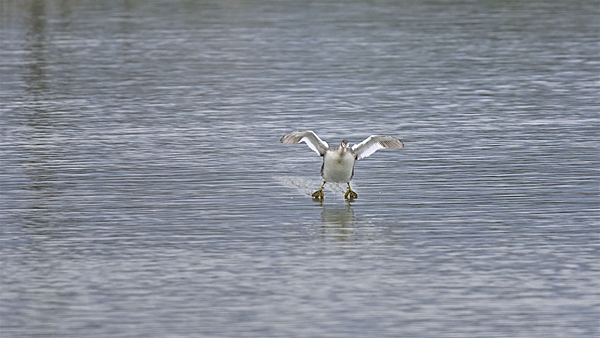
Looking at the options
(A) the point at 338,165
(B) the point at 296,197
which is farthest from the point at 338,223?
(B) the point at 296,197

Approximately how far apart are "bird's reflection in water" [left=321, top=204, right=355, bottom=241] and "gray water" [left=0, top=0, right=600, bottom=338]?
43 mm

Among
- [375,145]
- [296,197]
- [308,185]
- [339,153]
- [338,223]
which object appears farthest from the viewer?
[308,185]

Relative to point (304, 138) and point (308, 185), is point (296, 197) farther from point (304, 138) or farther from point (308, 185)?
point (308, 185)

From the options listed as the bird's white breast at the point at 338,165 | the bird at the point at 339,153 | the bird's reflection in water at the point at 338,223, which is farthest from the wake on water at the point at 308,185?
the bird's reflection in water at the point at 338,223

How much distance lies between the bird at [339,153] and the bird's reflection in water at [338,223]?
361 mm

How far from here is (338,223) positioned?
43.1ft

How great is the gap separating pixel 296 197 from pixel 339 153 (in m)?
0.73

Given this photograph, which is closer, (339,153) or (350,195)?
(339,153)

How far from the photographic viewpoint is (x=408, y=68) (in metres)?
27.8

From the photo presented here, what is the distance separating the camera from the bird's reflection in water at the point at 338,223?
12.6m

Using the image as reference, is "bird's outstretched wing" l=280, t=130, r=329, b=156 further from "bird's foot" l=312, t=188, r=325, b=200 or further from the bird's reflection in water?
the bird's reflection in water

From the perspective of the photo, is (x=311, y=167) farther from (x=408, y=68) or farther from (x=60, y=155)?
(x=408, y=68)

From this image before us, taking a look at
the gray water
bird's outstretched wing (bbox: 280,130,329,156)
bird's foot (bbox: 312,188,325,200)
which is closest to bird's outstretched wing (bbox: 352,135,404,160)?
bird's outstretched wing (bbox: 280,130,329,156)

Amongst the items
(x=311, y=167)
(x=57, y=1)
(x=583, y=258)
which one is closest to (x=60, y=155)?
(x=311, y=167)
